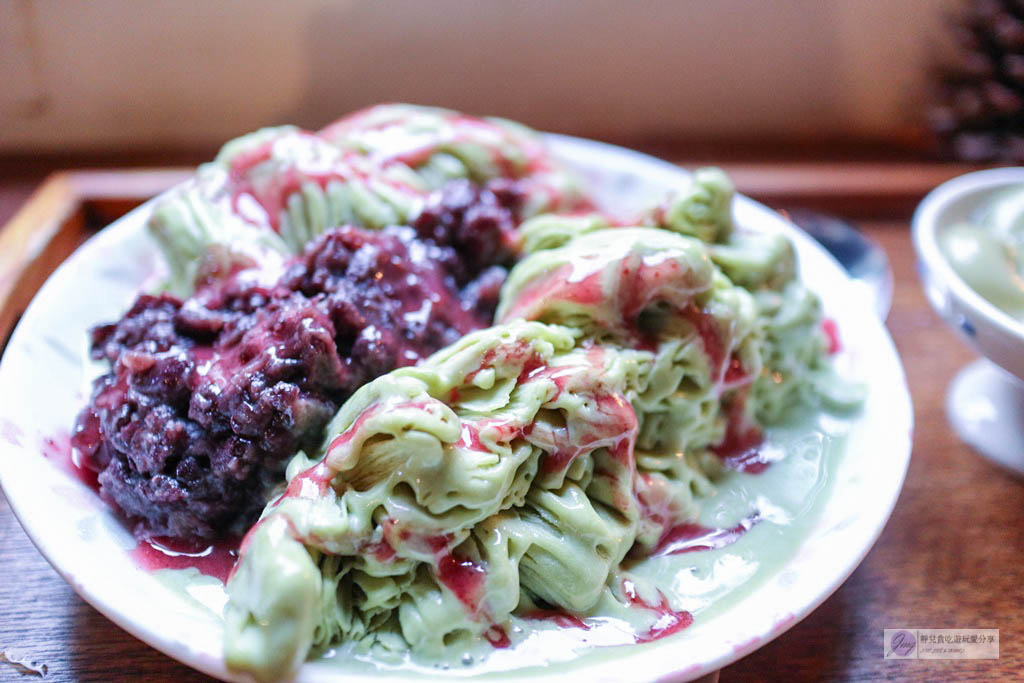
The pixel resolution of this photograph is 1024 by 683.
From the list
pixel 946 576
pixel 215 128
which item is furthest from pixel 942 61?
pixel 215 128

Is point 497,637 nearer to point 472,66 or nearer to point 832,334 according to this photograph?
point 832,334

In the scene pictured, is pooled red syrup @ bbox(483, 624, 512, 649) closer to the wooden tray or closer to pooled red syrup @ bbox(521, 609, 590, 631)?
pooled red syrup @ bbox(521, 609, 590, 631)

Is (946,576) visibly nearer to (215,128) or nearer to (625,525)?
(625,525)

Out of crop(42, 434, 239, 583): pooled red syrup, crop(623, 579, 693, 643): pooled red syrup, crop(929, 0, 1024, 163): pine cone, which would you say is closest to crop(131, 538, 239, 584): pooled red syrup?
crop(42, 434, 239, 583): pooled red syrup

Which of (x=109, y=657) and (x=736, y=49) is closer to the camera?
(x=109, y=657)

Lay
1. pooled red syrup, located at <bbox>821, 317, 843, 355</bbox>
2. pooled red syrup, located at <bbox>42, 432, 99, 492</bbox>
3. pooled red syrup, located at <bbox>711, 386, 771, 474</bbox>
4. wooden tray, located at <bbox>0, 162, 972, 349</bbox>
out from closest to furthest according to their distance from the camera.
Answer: pooled red syrup, located at <bbox>42, 432, 99, 492</bbox> < pooled red syrup, located at <bbox>711, 386, 771, 474</bbox> < pooled red syrup, located at <bbox>821, 317, 843, 355</bbox> < wooden tray, located at <bbox>0, 162, 972, 349</bbox>

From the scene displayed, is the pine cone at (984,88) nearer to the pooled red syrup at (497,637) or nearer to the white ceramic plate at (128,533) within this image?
the white ceramic plate at (128,533)
